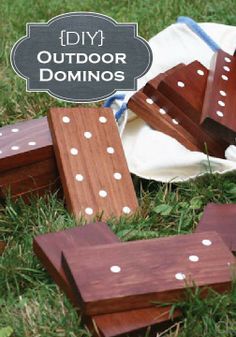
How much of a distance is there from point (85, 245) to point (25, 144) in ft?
1.27

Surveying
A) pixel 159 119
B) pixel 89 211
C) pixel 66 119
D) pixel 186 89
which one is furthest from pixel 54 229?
pixel 186 89

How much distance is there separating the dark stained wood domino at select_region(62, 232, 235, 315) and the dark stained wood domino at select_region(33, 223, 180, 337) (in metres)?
0.02

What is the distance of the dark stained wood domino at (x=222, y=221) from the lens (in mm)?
1721

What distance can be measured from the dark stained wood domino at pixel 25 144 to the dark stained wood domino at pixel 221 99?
394 mm

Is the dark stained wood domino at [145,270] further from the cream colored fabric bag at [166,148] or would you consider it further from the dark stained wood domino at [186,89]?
the dark stained wood domino at [186,89]

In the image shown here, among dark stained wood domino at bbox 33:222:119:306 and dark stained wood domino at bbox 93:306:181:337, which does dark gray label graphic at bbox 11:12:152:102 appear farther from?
dark stained wood domino at bbox 93:306:181:337

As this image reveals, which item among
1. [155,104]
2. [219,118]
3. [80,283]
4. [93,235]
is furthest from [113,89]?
[80,283]

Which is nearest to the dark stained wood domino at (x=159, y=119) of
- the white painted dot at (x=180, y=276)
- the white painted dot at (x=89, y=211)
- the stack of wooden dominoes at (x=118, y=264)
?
the stack of wooden dominoes at (x=118, y=264)

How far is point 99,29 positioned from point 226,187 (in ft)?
1.65

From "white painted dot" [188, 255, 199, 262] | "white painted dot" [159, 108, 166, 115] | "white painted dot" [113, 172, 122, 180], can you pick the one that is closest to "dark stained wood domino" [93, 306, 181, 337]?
"white painted dot" [188, 255, 199, 262]

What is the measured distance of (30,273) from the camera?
1696 millimetres

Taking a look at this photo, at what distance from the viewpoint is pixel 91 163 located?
1968 mm

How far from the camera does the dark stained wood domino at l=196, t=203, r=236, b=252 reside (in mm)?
1721

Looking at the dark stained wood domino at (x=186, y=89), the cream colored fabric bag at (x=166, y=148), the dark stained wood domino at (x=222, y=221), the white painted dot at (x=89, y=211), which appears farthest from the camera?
the dark stained wood domino at (x=186, y=89)
